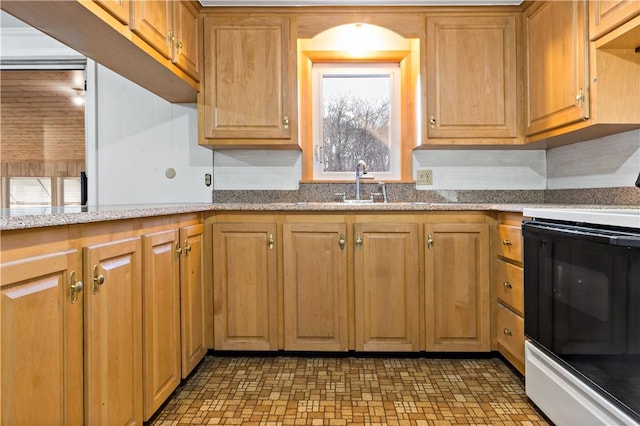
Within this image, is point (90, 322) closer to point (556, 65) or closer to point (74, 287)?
point (74, 287)

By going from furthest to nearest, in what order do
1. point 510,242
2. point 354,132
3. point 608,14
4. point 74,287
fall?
point 354,132 → point 510,242 → point 608,14 → point 74,287

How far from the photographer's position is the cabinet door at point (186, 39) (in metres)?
2.14

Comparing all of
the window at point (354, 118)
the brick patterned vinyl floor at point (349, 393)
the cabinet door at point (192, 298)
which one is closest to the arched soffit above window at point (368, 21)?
the window at point (354, 118)

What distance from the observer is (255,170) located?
2779 millimetres

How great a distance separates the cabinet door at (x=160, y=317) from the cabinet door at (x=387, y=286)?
950mm

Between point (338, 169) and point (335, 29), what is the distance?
90 cm

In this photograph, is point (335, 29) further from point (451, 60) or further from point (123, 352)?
point (123, 352)

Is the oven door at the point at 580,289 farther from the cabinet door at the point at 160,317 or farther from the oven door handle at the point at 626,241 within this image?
the cabinet door at the point at 160,317

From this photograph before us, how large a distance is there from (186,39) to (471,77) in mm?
1656

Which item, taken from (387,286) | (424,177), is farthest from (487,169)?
(387,286)

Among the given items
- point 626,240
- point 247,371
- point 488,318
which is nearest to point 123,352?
point 247,371

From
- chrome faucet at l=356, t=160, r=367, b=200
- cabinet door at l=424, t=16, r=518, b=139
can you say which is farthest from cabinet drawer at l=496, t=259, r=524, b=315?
chrome faucet at l=356, t=160, r=367, b=200

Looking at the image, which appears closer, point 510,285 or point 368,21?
point 510,285

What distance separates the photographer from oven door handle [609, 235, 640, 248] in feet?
3.74
